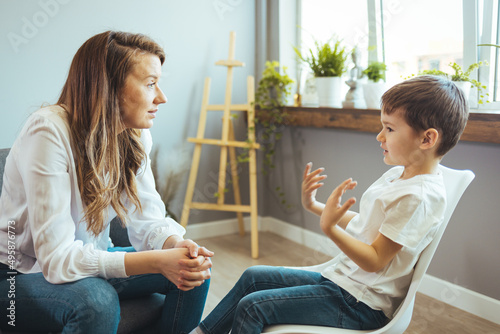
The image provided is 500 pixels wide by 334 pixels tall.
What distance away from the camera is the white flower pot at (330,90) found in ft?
9.75

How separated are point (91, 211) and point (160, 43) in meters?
1.89

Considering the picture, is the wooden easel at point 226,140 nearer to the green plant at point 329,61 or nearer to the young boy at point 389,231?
the green plant at point 329,61

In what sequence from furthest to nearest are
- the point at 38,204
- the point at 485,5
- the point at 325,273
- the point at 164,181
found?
the point at 164,181, the point at 485,5, the point at 325,273, the point at 38,204

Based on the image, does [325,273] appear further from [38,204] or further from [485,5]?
[485,5]

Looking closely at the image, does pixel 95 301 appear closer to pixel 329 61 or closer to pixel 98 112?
pixel 98 112

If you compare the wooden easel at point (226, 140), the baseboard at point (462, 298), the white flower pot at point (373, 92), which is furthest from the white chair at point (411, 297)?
the wooden easel at point (226, 140)

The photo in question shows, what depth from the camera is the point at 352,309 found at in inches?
51.9

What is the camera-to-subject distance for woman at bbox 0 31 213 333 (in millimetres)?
1227

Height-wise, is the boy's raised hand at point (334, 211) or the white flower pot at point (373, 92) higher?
the white flower pot at point (373, 92)

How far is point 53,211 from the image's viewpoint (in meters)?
1.24

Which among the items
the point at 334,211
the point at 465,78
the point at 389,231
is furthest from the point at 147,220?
the point at 465,78

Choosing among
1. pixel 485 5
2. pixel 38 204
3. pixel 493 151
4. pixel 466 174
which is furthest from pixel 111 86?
pixel 485 5

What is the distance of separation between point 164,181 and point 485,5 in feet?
6.91

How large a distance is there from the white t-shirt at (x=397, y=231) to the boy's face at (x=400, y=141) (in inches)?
2.6
